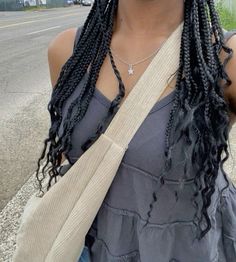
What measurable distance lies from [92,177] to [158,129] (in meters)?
0.21

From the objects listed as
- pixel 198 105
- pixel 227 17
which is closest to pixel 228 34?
pixel 198 105

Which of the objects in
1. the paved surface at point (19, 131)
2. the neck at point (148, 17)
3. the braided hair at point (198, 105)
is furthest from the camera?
the paved surface at point (19, 131)

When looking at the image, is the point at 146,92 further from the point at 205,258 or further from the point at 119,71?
the point at 205,258

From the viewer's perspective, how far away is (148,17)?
4.40ft

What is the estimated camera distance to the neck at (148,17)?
130 cm

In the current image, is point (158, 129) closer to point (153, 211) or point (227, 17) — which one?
point (153, 211)

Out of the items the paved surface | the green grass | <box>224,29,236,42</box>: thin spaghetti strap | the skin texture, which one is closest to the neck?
the skin texture

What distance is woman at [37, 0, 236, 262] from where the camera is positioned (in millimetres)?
1197

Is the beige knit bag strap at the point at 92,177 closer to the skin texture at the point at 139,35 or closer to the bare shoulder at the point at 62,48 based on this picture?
A: the skin texture at the point at 139,35

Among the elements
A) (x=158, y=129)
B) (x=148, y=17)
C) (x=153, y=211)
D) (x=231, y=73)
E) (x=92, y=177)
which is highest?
(x=148, y=17)

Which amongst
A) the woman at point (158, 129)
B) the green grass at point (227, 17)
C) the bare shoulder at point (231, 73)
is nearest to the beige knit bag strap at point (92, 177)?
the woman at point (158, 129)

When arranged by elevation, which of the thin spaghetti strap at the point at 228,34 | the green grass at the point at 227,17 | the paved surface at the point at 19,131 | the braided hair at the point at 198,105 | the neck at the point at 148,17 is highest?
the neck at the point at 148,17

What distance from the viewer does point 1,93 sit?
297 inches

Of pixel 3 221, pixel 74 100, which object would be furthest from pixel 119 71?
pixel 3 221
